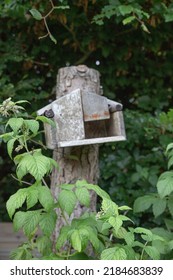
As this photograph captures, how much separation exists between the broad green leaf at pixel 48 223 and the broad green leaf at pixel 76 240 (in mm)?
101

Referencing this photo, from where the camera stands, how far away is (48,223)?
147cm

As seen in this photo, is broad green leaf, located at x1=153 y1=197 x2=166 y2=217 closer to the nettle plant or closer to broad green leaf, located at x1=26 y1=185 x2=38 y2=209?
the nettle plant

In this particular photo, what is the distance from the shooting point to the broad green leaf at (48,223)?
4.77 ft

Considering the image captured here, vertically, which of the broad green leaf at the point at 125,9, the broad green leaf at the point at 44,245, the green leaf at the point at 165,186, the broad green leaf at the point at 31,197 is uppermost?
the broad green leaf at the point at 125,9

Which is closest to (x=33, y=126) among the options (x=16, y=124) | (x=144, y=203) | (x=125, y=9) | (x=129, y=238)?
(x=16, y=124)

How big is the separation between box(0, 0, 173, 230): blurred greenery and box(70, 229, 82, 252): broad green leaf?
1214 mm

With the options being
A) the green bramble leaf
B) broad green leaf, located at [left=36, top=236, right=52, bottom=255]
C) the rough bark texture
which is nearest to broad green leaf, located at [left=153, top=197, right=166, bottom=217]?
the green bramble leaf

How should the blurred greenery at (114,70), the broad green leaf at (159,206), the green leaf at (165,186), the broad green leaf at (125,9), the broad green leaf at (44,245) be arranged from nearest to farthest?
the broad green leaf at (44,245)
the green leaf at (165,186)
the broad green leaf at (159,206)
the broad green leaf at (125,9)
the blurred greenery at (114,70)

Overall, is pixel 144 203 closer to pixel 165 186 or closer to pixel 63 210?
pixel 165 186

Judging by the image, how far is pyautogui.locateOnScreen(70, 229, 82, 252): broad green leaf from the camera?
1338 millimetres

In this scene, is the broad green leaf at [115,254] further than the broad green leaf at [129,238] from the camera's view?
No

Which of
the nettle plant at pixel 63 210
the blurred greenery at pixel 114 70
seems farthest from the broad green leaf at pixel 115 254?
the blurred greenery at pixel 114 70

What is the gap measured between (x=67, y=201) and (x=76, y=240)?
14 cm

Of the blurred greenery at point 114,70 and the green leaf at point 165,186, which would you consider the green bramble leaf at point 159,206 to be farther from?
the blurred greenery at point 114,70
